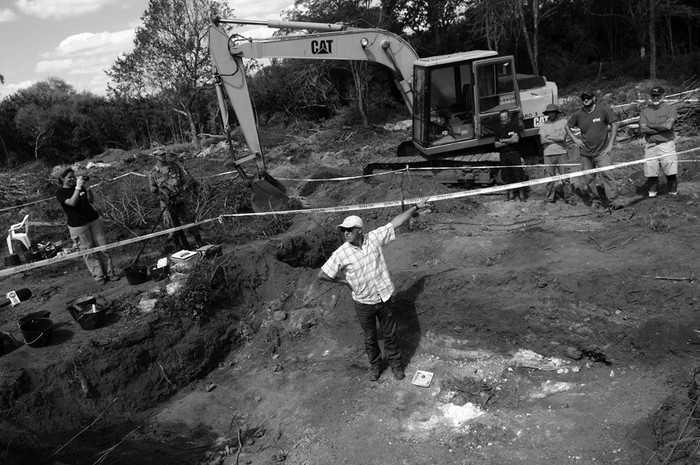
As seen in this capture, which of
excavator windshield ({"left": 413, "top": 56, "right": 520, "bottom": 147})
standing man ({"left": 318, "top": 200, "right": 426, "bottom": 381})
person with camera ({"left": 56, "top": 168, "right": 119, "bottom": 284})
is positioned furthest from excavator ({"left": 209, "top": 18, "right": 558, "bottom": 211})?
standing man ({"left": 318, "top": 200, "right": 426, "bottom": 381})

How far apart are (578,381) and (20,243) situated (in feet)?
32.8

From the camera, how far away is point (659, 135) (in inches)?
286

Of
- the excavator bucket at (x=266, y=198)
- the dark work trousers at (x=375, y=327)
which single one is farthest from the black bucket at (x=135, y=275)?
the dark work trousers at (x=375, y=327)

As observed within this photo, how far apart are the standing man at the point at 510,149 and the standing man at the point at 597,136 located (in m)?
1.66

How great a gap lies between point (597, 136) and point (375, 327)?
4781mm

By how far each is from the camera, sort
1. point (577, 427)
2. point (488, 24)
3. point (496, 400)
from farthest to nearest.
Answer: point (488, 24) → point (496, 400) → point (577, 427)

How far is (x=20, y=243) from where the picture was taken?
→ 9.60 metres

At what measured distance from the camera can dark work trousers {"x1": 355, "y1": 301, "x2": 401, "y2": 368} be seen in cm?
509

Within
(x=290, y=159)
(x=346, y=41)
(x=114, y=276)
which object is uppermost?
(x=346, y=41)

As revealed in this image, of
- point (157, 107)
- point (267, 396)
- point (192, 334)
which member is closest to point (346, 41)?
point (192, 334)

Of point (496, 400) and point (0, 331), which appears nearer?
point (496, 400)

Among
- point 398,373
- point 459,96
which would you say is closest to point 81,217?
point 398,373

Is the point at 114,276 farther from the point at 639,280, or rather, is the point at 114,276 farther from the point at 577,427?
the point at 639,280

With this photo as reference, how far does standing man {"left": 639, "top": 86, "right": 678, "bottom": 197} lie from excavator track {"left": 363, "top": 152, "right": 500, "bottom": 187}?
2.62 metres
